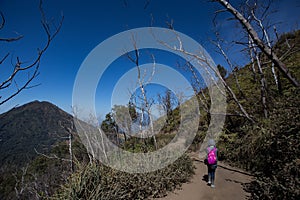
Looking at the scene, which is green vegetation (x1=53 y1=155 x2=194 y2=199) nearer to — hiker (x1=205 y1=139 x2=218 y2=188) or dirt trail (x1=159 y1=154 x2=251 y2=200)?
dirt trail (x1=159 y1=154 x2=251 y2=200)

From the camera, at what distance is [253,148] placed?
19.0 feet

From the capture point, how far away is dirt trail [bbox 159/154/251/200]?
15.7 ft

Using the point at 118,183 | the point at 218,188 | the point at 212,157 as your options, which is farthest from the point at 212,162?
the point at 118,183

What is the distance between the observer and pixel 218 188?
5301 millimetres

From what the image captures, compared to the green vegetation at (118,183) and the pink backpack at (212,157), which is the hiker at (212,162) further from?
the green vegetation at (118,183)

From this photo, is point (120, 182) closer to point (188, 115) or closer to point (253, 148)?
point (253, 148)

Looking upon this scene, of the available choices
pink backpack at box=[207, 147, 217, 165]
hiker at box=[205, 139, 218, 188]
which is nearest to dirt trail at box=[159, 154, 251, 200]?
hiker at box=[205, 139, 218, 188]

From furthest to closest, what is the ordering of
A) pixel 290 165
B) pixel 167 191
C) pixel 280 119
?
pixel 167 191, pixel 280 119, pixel 290 165

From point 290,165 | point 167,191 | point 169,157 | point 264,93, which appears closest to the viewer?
point 290,165

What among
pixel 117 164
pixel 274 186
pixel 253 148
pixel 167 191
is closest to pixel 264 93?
pixel 253 148

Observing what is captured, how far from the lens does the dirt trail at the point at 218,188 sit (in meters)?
4.79

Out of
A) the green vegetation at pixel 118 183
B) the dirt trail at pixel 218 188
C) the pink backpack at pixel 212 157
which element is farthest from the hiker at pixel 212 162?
the green vegetation at pixel 118 183

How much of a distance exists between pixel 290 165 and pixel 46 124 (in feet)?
427

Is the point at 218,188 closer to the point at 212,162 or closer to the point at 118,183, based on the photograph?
the point at 212,162
